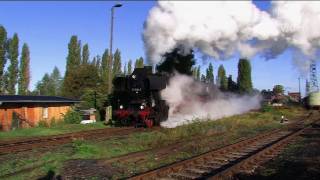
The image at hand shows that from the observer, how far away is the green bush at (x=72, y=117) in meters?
33.2

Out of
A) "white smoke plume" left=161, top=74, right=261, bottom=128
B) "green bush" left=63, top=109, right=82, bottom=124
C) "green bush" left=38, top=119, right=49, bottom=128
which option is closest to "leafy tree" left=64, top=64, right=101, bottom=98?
"green bush" left=63, top=109, right=82, bottom=124

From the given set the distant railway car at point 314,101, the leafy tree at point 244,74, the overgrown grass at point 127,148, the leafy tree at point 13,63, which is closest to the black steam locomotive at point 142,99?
the overgrown grass at point 127,148

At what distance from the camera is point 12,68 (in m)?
66.1

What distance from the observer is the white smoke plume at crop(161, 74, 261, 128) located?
27.2 metres

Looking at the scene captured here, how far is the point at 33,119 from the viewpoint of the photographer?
3128 cm

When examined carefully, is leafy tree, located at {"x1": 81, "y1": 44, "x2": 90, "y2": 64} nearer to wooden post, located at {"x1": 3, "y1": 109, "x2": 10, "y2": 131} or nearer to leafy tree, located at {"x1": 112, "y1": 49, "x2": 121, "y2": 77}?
leafy tree, located at {"x1": 112, "y1": 49, "x2": 121, "y2": 77}

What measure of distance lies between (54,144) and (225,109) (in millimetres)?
23844

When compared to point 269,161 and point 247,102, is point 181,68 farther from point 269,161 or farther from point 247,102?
point 247,102

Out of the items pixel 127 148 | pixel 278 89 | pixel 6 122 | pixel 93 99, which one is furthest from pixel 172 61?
pixel 278 89

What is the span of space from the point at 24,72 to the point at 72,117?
135ft

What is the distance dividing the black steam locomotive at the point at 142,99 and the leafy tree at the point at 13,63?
42751 millimetres

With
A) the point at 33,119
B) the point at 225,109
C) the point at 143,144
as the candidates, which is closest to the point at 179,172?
the point at 143,144

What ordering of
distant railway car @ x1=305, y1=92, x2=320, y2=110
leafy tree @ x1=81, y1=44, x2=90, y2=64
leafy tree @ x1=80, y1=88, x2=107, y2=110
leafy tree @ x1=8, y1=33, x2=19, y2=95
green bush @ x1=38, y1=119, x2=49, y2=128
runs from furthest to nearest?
leafy tree @ x1=81, y1=44, x2=90, y2=64, leafy tree @ x1=8, y1=33, x2=19, y2=95, distant railway car @ x1=305, y1=92, x2=320, y2=110, leafy tree @ x1=80, y1=88, x2=107, y2=110, green bush @ x1=38, y1=119, x2=49, y2=128

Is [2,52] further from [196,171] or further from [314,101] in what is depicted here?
[196,171]
